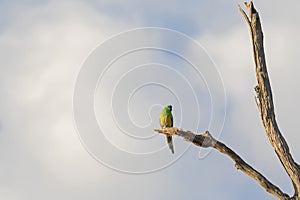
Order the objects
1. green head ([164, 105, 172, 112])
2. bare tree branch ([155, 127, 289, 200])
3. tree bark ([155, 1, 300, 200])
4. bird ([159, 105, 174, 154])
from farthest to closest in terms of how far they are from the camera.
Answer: green head ([164, 105, 172, 112]) → bird ([159, 105, 174, 154]) → bare tree branch ([155, 127, 289, 200]) → tree bark ([155, 1, 300, 200])

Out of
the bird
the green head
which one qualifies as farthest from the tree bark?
the green head

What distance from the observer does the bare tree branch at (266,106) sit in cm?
1220

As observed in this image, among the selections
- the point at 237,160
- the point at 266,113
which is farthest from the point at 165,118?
the point at 266,113

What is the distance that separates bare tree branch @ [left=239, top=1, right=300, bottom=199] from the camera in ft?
40.0

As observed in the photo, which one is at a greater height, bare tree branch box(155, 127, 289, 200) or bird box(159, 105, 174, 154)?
bird box(159, 105, 174, 154)

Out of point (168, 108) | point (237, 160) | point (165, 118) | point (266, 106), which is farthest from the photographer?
point (168, 108)

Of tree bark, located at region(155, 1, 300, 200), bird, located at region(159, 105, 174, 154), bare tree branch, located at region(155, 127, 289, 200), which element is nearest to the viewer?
tree bark, located at region(155, 1, 300, 200)

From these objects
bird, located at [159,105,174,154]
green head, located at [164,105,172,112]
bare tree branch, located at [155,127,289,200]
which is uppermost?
green head, located at [164,105,172,112]

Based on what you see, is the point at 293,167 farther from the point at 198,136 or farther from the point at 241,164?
the point at 198,136

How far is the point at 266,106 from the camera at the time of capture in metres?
12.3

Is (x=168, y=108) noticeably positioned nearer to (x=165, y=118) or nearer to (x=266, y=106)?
(x=165, y=118)

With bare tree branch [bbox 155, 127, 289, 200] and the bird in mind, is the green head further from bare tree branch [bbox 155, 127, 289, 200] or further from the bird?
bare tree branch [bbox 155, 127, 289, 200]

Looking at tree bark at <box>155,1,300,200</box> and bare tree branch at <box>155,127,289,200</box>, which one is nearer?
tree bark at <box>155,1,300,200</box>

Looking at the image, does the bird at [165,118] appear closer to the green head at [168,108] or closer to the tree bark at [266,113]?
the green head at [168,108]
